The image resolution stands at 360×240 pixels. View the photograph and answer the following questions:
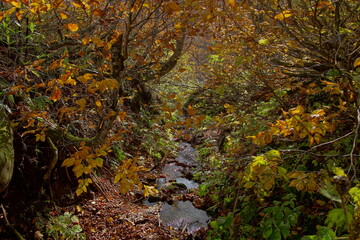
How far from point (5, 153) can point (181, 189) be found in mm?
4153

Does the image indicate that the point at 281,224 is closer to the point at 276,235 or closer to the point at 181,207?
the point at 276,235

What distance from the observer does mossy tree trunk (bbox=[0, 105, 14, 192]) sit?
2.65 metres

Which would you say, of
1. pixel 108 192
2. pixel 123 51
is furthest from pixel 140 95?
pixel 123 51

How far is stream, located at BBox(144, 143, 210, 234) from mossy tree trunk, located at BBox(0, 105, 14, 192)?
2858 mm

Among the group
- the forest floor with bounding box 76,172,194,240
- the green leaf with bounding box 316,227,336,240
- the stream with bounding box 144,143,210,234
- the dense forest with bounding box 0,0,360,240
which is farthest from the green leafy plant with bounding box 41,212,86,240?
the green leaf with bounding box 316,227,336,240

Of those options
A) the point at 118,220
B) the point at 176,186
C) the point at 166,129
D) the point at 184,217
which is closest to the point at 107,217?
the point at 118,220

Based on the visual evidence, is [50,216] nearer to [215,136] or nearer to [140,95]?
[215,136]

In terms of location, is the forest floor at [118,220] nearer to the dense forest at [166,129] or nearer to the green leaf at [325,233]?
the dense forest at [166,129]

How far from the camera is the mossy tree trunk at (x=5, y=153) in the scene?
2.65m

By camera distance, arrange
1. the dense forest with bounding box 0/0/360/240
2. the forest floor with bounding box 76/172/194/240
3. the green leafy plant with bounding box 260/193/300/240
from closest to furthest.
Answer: the dense forest with bounding box 0/0/360/240, the green leafy plant with bounding box 260/193/300/240, the forest floor with bounding box 76/172/194/240

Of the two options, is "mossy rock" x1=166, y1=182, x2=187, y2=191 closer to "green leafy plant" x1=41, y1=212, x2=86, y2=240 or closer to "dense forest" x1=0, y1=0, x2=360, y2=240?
"dense forest" x1=0, y1=0, x2=360, y2=240

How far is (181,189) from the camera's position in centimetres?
621

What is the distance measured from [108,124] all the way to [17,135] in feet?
4.62

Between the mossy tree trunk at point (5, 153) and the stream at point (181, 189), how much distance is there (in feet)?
9.38
